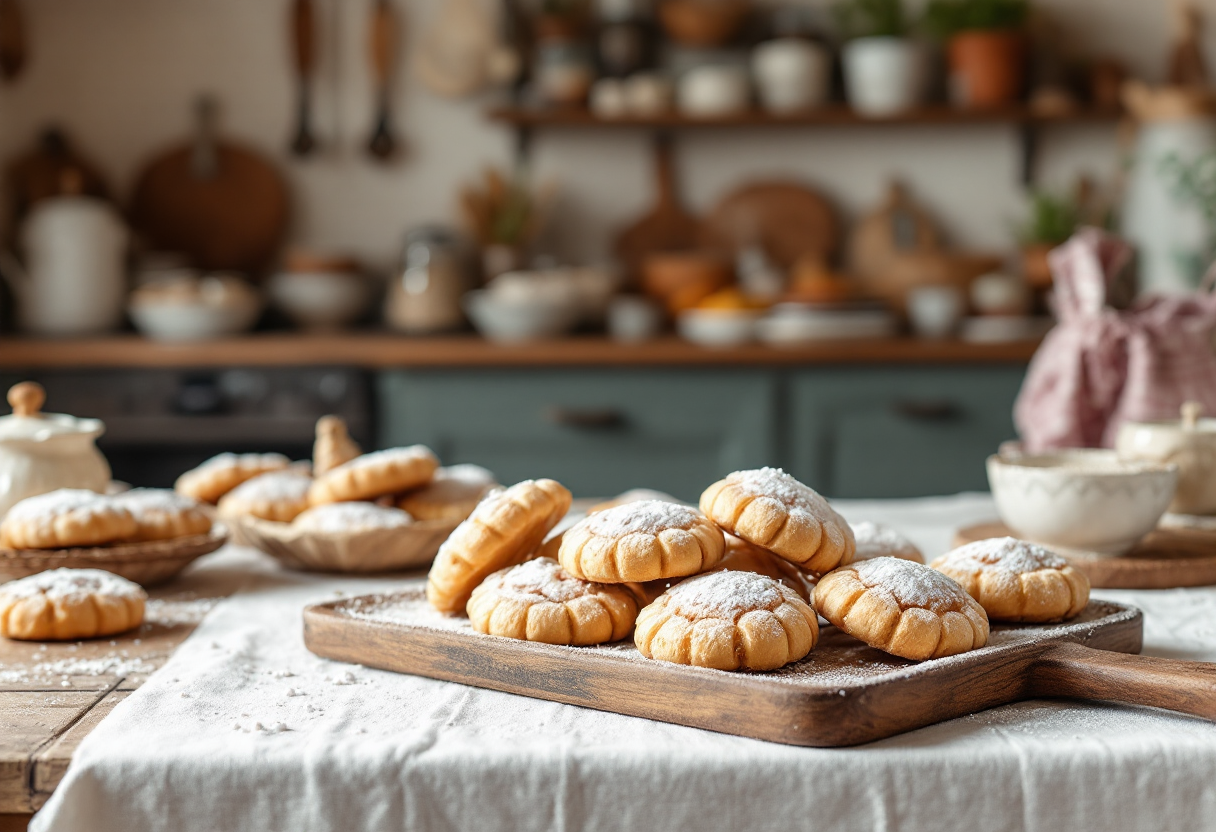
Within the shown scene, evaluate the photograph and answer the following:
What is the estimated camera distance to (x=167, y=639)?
3.31ft

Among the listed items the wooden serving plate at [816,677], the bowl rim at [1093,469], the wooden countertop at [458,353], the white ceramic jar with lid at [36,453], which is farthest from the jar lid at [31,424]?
the wooden countertop at [458,353]

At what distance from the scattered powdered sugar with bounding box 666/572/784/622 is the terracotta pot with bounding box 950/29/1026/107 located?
113 inches

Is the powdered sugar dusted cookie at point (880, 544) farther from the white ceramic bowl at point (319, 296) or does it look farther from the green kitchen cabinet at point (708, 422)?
the white ceramic bowl at point (319, 296)

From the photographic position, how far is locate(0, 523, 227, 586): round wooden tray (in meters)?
1.13

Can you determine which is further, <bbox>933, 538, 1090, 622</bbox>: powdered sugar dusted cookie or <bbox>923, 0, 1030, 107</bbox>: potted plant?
<bbox>923, 0, 1030, 107</bbox>: potted plant

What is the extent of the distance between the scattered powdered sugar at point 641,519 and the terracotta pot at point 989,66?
282 cm

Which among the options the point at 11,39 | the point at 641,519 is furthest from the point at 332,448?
the point at 11,39

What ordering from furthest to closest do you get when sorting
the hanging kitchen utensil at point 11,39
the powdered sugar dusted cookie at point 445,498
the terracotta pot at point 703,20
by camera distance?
the hanging kitchen utensil at point 11,39 < the terracotta pot at point 703,20 < the powdered sugar dusted cookie at point 445,498

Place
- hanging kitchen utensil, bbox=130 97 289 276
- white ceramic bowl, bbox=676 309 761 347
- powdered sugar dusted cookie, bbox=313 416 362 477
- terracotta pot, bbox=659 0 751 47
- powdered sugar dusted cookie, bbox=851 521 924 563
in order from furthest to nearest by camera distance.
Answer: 1. hanging kitchen utensil, bbox=130 97 289 276
2. terracotta pot, bbox=659 0 751 47
3. white ceramic bowl, bbox=676 309 761 347
4. powdered sugar dusted cookie, bbox=313 416 362 477
5. powdered sugar dusted cookie, bbox=851 521 924 563

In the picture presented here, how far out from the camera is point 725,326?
309cm

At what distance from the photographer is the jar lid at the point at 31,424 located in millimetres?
1270

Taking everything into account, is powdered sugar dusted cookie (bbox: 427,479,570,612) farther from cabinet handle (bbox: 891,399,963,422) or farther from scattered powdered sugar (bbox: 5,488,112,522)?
cabinet handle (bbox: 891,399,963,422)

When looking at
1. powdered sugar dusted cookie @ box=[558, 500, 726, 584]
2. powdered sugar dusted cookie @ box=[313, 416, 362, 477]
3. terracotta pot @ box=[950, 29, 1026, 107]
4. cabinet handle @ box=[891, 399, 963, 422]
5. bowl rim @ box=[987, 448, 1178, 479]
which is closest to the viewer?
powdered sugar dusted cookie @ box=[558, 500, 726, 584]

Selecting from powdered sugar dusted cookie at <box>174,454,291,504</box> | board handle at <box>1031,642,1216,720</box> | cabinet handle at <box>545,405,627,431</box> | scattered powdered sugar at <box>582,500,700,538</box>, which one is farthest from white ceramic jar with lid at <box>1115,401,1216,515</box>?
cabinet handle at <box>545,405,627,431</box>
